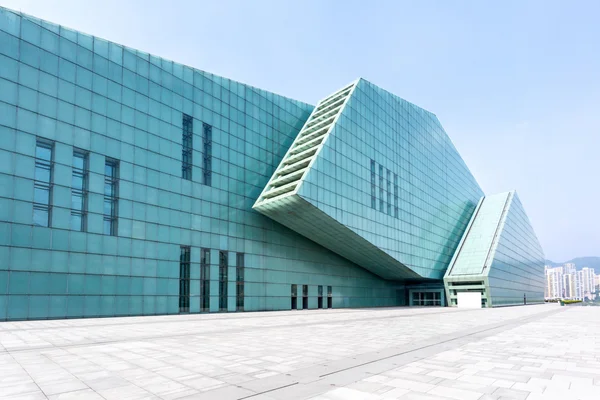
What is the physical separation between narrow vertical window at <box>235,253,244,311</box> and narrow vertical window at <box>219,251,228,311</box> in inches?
52.5

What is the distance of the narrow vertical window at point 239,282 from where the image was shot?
133ft

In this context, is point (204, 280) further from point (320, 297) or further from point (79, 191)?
point (320, 297)

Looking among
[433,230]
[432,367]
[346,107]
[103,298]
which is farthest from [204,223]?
[433,230]

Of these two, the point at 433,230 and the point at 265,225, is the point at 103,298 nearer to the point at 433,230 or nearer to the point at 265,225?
the point at 265,225

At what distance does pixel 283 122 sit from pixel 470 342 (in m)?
35.9

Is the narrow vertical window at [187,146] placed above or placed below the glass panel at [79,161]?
above

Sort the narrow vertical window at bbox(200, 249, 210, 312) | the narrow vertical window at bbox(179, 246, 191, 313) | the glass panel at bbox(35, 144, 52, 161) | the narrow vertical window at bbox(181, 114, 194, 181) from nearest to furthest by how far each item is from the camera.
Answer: the glass panel at bbox(35, 144, 52, 161) → the narrow vertical window at bbox(179, 246, 191, 313) → the narrow vertical window at bbox(200, 249, 210, 312) → the narrow vertical window at bbox(181, 114, 194, 181)

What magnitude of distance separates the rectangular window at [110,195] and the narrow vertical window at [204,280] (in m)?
8.74

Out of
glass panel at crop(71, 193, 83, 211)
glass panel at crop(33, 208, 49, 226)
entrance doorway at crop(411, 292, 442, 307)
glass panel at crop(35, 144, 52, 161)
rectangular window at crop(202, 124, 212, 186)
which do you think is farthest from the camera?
entrance doorway at crop(411, 292, 442, 307)

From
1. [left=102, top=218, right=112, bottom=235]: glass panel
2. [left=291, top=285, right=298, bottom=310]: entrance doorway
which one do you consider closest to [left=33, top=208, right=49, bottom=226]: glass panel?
[left=102, top=218, right=112, bottom=235]: glass panel

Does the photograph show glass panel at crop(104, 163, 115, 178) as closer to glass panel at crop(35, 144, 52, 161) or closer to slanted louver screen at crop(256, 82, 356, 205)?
glass panel at crop(35, 144, 52, 161)

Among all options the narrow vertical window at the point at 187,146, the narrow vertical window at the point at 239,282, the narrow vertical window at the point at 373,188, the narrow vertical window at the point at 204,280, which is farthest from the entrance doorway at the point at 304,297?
the narrow vertical window at the point at 187,146

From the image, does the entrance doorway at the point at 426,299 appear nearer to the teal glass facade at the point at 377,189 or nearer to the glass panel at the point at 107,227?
the teal glass facade at the point at 377,189

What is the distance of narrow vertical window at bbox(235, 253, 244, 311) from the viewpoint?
40.6m
